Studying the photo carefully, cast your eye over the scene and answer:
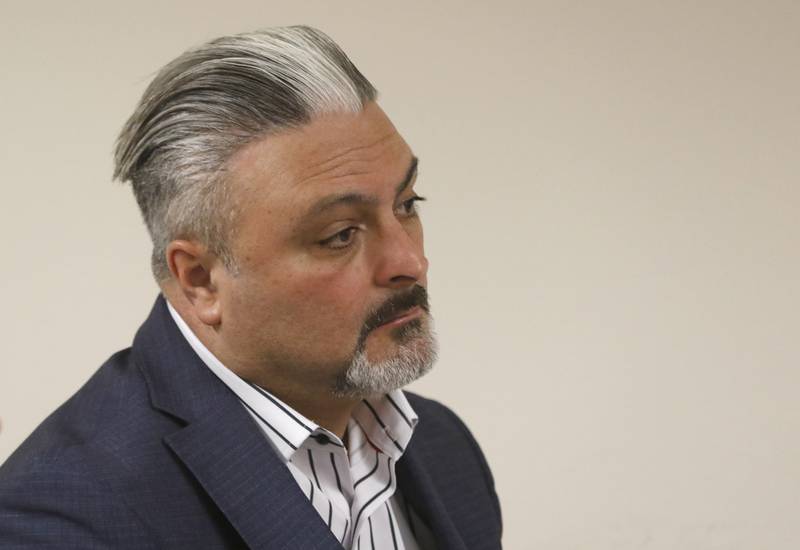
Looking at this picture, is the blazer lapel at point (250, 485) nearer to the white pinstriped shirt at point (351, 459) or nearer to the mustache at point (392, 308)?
the white pinstriped shirt at point (351, 459)

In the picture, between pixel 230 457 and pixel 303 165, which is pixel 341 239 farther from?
pixel 230 457

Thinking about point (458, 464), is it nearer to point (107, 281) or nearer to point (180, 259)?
point (180, 259)

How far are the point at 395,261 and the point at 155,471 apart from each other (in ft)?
0.94

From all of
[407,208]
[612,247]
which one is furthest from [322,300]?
[612,247]

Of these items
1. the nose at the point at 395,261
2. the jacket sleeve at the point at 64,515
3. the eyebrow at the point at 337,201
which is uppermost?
the eyebrow at the point at 337,201

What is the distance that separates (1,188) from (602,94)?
114 cm

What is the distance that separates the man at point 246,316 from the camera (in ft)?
3.49

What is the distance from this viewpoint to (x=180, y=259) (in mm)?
1142

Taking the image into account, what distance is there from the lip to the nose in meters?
0.03

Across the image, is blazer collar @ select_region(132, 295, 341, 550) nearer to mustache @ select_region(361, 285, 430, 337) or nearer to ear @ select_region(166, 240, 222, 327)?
ear @ select_region(166, 240, 222, 327)

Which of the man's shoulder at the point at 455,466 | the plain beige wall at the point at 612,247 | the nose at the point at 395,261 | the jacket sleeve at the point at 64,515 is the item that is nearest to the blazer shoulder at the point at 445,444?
the man's shoulder at the point at 455,466

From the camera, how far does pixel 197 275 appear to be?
45.1 inches

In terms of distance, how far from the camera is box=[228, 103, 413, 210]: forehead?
3.55ft

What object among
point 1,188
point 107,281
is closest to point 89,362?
point 107,281
